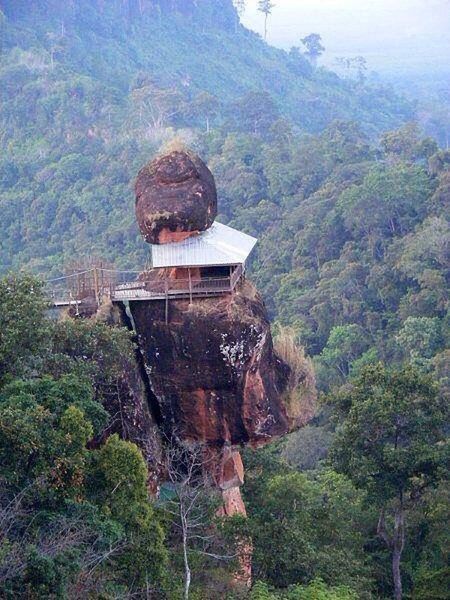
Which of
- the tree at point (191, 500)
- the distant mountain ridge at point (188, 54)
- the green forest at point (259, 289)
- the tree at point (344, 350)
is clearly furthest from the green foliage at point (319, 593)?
the distant mountain ridge at point (188, 54)

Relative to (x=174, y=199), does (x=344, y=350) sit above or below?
below

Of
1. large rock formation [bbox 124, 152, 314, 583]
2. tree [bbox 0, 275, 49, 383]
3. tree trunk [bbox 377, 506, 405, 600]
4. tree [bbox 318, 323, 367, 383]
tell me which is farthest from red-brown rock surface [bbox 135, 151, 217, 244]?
tree [bbox 318, 323, 367, 383]

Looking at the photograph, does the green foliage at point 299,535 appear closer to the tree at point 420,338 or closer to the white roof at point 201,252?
the white roof at point 201,252

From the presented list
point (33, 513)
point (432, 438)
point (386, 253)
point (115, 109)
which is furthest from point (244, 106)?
point (33, 513)

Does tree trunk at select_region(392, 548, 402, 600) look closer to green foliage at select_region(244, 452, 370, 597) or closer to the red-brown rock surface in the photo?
green foliage at select_region(244, 452, 370, 597)

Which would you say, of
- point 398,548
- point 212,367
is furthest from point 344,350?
point 212,367

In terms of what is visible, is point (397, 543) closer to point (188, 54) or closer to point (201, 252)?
point (201, 252)
